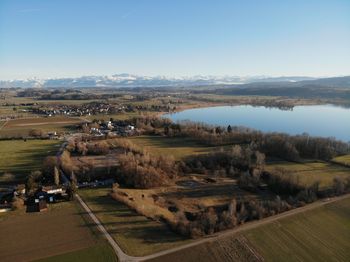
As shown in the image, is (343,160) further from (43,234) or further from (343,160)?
(43,234)

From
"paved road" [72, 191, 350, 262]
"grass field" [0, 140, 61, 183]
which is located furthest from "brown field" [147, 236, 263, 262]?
"grass field" [0, 140, 61, 183]

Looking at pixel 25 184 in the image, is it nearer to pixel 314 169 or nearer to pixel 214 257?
pixel 214 257

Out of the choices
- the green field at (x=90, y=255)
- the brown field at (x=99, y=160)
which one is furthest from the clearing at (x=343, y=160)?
the green field at (x=90, y=255)

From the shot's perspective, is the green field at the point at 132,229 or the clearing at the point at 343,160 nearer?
the green field at the point at 132,229

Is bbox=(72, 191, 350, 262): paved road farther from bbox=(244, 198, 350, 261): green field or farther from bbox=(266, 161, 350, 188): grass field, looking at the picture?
bbox=(266, 161, 350, 188): grass field

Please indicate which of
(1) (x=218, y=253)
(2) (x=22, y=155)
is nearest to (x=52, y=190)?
(2) (x=22, y=155)

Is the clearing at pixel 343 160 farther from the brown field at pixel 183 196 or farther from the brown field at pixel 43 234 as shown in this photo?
the brown field at pixel 43 234
